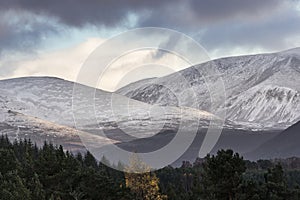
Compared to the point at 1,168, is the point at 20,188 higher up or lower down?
lower down

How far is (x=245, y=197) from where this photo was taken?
4859 centimetres

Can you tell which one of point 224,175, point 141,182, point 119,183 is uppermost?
point 141,182

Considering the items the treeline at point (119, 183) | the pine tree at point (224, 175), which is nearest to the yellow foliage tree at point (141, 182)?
the treeline at point (119, 183)

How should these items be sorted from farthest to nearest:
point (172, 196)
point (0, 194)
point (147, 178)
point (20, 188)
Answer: point (172, 196)
point (147, 178)
point (0, 194)
point (20, 188)

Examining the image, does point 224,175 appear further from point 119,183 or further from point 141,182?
point 141,182

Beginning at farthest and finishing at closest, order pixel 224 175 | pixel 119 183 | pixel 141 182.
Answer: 1. pixel 141 182
2. pixel 119 183
3. pixel 224 175

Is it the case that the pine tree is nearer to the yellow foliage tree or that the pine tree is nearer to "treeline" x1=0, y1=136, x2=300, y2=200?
"treeline" x1=0, y1=136, x2=300, y2=200

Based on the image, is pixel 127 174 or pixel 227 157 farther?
pixel 127 174

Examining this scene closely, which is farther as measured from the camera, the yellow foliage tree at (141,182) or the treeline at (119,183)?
the yellow foliage tree at (141,182)

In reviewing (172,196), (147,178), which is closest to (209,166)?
(147,178)

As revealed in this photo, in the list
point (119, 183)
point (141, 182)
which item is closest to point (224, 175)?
point (119, 183)

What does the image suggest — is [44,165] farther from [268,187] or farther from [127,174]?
[268,187]

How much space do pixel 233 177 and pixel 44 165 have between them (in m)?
22.8

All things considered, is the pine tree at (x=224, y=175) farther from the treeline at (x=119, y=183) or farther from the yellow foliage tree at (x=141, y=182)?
the yellow foliage tree at (x=141, y=182)
